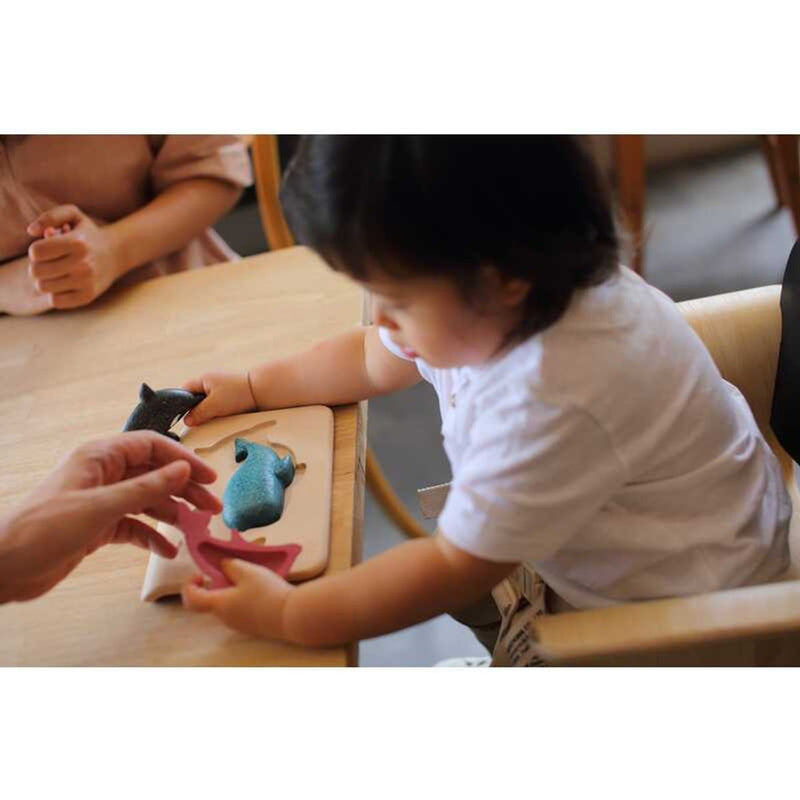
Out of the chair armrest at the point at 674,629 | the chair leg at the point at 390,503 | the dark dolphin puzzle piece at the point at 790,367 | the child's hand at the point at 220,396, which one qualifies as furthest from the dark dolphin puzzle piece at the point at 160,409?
the chair leg at the point at 390,503

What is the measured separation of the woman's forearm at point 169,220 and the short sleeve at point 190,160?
0.01 metres

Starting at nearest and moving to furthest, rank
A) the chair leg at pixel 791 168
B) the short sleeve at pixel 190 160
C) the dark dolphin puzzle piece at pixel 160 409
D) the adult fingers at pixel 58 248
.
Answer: the dark dolphin puzzle piece at pixel 160 409, the adult fingers at pixel 58 248, the short sleeve at pixel 190 160, the chair leg at pixel 791 168

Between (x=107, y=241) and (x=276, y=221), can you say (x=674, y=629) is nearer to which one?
(x=107, y=241)

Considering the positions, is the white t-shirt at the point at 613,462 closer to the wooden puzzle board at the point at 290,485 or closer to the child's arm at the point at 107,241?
the wooden puzzle board at the point at 290,485

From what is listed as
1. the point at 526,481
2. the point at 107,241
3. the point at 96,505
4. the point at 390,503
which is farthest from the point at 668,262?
the point at 96,505

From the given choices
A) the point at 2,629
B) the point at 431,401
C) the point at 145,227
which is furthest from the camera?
the point at 431,401

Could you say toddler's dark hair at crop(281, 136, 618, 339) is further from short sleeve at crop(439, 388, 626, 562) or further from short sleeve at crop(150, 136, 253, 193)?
short sleeve at crop(150, 136, 253, 193)

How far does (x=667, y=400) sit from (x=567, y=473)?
4.5 inches

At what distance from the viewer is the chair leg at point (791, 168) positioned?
2.01m

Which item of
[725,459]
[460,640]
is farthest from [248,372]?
[460,640]

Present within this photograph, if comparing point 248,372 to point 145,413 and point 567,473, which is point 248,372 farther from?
point 567,473

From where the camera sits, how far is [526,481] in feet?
2.13

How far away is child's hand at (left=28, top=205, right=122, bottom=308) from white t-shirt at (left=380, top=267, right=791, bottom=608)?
412 mm

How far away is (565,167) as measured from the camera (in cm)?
60
